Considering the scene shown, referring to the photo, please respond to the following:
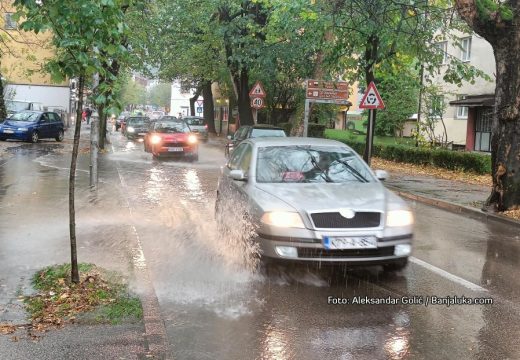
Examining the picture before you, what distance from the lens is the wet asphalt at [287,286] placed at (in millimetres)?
4441

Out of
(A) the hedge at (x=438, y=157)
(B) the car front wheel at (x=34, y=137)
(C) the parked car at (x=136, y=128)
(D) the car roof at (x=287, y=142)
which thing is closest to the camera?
(D) the car roof at (x=287, y=142)

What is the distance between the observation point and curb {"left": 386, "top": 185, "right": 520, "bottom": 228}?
1078 cm

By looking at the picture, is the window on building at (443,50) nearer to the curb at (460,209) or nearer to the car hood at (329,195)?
the curb at (460,209)

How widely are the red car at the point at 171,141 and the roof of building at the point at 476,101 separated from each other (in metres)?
13.9

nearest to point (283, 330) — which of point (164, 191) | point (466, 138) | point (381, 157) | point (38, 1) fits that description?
point (38, 1)

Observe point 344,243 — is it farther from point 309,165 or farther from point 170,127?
point 170,127

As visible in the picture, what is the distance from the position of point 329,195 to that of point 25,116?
25165 millimetres

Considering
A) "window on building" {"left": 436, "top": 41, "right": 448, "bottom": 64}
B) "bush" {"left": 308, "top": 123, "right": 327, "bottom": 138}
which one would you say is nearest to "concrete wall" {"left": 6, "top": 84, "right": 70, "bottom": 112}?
"bush" {"left": 308, "top": 123, "right": 327, "bottom": 138}

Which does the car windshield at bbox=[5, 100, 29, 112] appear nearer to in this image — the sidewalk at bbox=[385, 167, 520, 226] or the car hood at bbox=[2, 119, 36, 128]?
the car hood at bbox=[2, 119, 36, 128]

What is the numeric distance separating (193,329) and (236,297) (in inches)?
34.6

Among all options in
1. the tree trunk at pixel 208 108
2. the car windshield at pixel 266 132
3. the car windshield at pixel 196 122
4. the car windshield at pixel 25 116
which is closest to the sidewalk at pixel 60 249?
the car windshield at pixel 266 132

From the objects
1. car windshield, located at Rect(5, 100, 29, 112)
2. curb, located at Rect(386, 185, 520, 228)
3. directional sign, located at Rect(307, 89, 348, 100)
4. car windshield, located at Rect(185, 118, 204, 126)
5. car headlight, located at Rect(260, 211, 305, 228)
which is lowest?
curb, located at Rect(386, 185, 520, 228)

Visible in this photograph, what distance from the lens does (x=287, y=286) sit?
591cm

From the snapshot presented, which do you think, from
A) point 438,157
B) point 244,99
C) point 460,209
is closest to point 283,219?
point 460,209
